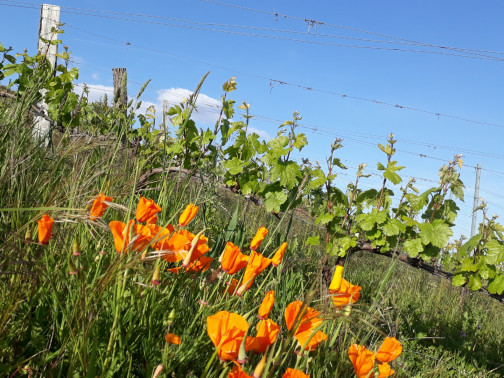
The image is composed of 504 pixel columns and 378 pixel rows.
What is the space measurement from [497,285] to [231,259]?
2.71m

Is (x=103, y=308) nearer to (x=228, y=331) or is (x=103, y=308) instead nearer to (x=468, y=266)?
(x=228, y=331)

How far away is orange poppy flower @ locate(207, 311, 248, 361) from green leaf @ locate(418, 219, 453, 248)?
9.09 ft

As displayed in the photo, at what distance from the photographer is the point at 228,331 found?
0.86 m

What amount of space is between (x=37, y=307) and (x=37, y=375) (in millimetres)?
232

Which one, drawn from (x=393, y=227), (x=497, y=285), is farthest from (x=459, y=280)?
(x=393, y=227)

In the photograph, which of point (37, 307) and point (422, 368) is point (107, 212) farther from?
point (422, 368)

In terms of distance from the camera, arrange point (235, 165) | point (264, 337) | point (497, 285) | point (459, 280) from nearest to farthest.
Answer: point (264, 337) → point (497, 285) → point (459, 280) → point (235, 165)

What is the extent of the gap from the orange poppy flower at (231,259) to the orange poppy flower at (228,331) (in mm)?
289

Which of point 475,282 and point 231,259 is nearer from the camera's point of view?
point 231,259

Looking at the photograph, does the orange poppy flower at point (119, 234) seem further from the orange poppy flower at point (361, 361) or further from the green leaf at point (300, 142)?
the green leaf at point (300, 142)

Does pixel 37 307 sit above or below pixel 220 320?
below

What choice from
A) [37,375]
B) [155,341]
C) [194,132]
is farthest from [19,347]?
[194,132]

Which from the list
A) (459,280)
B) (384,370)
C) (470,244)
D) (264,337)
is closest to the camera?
(264,337)

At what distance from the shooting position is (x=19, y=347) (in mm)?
1245
